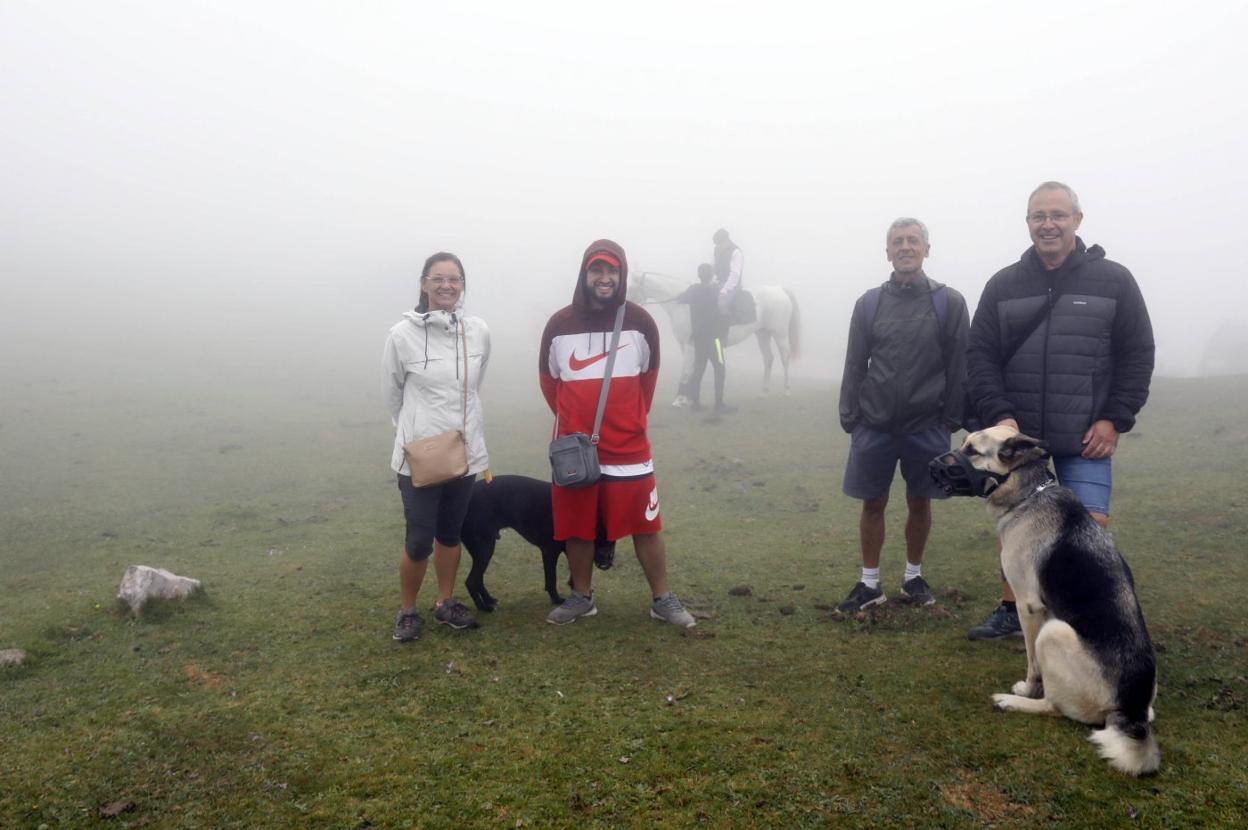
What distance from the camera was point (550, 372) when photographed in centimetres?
429

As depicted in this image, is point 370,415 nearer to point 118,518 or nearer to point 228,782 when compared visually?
point 118,518

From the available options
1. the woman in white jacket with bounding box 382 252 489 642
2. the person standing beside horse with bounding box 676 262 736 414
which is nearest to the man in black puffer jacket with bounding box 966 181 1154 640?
the woman in white jacket with bounding box 382 252 489 642

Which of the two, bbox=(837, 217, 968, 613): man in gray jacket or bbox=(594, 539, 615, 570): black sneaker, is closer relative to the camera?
bbox=(837, 217, 968, 613): man in gray jacket

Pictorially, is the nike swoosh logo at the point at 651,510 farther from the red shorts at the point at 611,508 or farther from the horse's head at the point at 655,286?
the horse's head at the point at 655,286

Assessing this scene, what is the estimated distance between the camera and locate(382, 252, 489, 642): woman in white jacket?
400 centimetres

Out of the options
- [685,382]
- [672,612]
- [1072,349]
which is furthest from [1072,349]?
[685,382]

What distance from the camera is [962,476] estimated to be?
345 cm

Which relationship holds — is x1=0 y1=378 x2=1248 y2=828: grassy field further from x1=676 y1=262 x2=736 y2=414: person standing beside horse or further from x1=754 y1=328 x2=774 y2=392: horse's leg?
x1=754 y1=328 x2=774 y2=392: horse's leg

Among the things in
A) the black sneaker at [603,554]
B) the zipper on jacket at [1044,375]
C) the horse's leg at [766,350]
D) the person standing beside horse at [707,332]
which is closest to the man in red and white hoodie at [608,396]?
the black sneaker at [603,554]

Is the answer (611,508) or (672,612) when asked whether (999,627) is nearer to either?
(672,612)

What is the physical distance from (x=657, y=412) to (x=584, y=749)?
1016 centimetres

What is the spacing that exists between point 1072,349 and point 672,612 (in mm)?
2397

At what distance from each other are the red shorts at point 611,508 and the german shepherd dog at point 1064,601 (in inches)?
57.5

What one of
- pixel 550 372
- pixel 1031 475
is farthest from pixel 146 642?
pixel 1031 475
